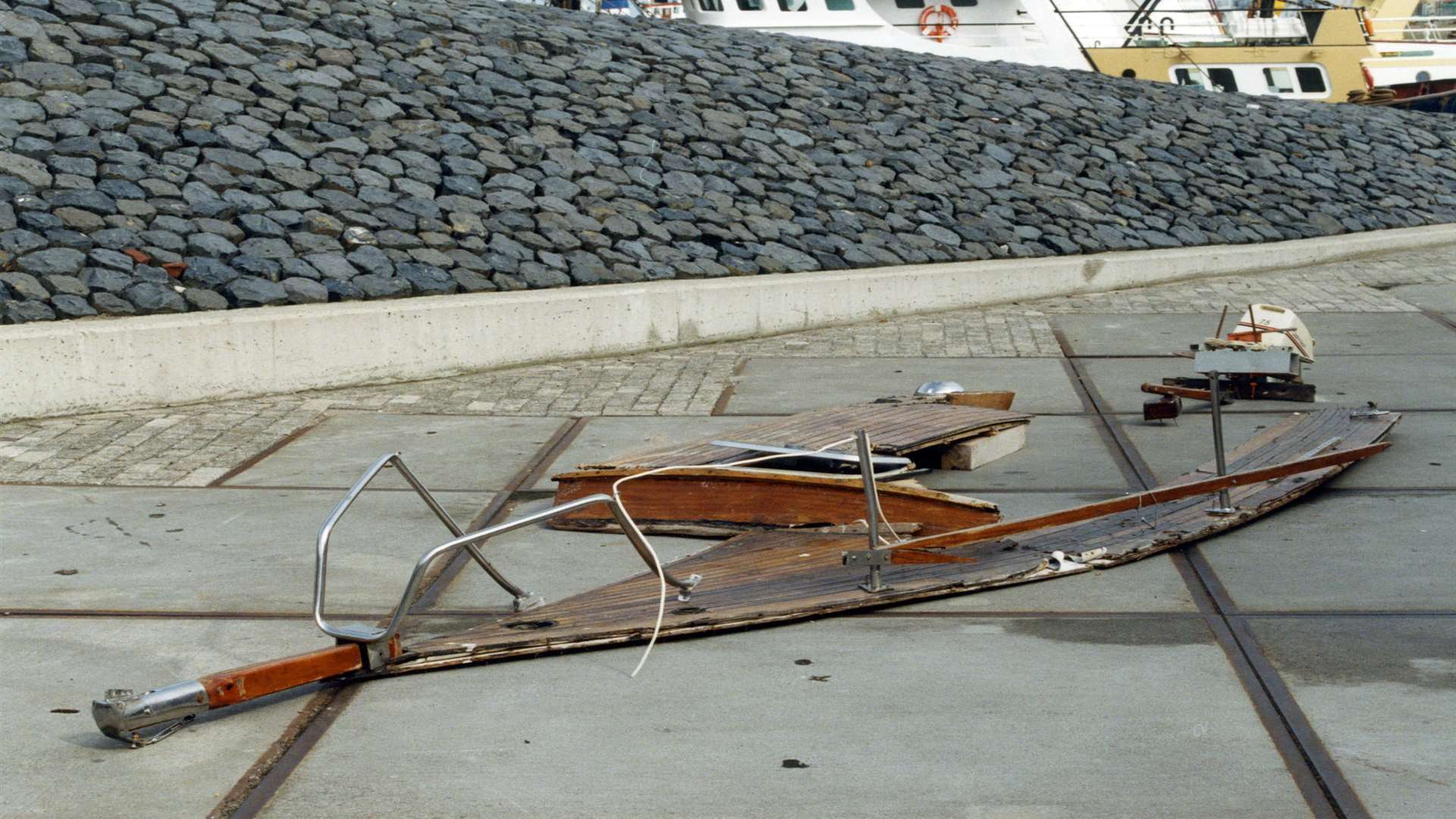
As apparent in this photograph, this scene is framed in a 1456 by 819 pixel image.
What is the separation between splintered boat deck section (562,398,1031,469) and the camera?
624 centimetres

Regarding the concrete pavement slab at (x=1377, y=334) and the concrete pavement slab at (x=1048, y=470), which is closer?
the concrete pavement slab at (x=1048, y=470)

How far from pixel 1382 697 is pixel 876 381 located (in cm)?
517

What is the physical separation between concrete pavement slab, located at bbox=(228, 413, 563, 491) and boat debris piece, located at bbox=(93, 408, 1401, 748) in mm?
1797

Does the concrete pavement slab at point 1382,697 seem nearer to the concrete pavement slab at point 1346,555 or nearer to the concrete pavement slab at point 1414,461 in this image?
the concrete pavement slab at point 1346,555

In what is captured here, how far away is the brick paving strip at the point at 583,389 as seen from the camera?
23.7 feet

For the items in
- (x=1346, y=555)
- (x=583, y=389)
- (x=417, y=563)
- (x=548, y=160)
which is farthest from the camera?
(x=548, y=160)

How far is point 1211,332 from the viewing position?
1044 cm

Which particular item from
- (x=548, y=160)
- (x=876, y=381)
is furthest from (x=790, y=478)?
(x=548, y=160)

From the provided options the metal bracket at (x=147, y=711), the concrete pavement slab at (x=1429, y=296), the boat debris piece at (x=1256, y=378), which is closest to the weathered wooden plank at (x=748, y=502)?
the metal bracket at (x=147, y=711)

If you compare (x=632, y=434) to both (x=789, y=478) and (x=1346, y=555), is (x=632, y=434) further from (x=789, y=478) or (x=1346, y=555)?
(x=1346, y=555)

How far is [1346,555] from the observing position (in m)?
5.30

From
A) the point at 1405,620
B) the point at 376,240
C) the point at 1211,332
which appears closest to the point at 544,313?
the point at 376,240

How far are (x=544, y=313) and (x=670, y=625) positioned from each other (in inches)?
211

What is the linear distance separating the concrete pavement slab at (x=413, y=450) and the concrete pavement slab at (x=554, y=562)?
2.80 ft
